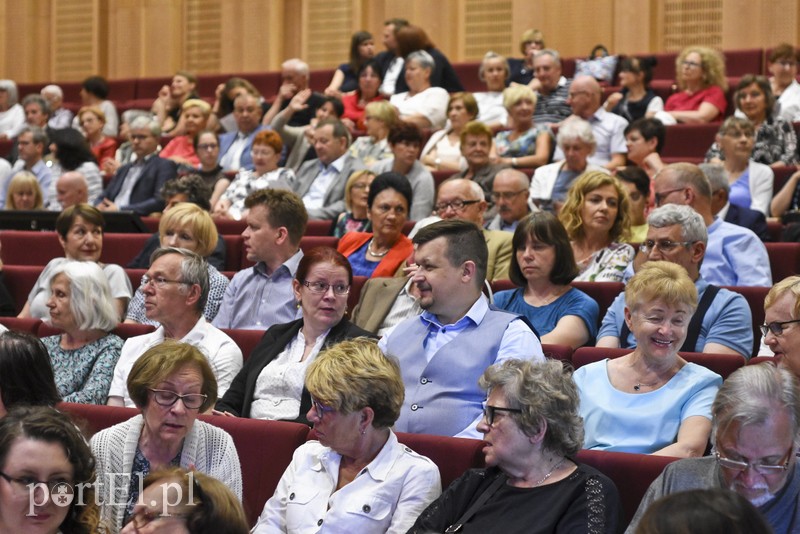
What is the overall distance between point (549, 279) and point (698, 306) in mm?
421

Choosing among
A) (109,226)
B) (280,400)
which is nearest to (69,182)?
(109,226)

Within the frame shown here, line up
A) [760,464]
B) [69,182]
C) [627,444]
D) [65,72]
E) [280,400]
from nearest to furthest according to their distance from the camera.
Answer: [760,464] → [627,444] → [280,400] → [69,182] → [65,72]

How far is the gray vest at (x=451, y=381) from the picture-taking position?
2.51 meters

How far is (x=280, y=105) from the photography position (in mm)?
6508

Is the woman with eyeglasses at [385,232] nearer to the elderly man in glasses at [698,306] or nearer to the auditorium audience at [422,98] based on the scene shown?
the elderly man in glasses at [698,306]

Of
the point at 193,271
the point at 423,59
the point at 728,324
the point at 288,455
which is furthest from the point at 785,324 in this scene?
the point at 423,59

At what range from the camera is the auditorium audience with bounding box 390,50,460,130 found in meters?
5.99

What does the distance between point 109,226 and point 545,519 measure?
3297 mm

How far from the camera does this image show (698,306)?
2895 mm

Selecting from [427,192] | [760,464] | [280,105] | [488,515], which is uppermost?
A: [280,105]

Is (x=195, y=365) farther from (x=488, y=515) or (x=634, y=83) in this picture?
(x=634, y=83)

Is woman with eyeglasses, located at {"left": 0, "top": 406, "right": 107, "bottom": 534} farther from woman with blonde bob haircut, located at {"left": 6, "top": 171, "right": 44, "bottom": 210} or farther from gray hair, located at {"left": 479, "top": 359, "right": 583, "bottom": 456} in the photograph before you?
woman with blonde bob haircut, located at {"left": 6, "top": 171, "right": 44, "bottom": 210}

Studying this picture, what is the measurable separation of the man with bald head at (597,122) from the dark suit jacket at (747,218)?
51.7 inches

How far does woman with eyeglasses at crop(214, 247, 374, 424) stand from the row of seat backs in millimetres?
337
